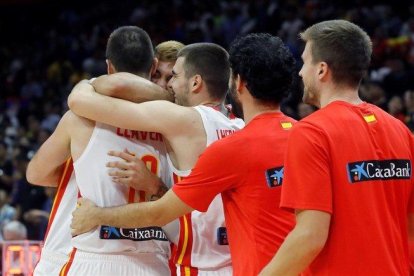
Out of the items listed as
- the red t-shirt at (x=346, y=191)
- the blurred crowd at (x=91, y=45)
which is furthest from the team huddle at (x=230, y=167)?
the blurred crowd at (x=91, y=45)

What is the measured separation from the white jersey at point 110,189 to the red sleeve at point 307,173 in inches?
54.3

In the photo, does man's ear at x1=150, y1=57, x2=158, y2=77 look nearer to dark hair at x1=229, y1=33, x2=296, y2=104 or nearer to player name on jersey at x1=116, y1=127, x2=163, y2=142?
player name on jersey at x1=116, y1=127, x2=163, y2=142

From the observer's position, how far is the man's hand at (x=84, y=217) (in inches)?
164

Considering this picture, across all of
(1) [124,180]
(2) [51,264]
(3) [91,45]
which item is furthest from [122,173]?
(3) [91,45]

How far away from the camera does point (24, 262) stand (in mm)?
7074

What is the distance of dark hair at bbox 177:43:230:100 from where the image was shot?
4.55m

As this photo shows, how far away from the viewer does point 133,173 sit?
167 inches

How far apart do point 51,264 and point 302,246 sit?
6.66 ft

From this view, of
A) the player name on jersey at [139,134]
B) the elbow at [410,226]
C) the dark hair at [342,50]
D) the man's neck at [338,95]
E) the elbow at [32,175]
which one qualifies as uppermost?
the dark hair at [342,50]

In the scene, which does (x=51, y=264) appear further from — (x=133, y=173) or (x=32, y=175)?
(x=133, y=173)

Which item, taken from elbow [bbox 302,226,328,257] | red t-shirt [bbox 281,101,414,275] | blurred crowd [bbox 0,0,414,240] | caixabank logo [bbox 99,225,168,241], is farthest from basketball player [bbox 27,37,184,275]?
blurred crowd [bbox 0,0,414,240]

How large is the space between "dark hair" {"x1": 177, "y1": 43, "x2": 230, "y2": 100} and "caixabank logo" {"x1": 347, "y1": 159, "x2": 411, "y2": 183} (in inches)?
58.2

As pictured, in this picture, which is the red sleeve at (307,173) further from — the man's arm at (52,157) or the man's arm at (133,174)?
the man's arm at (52,157)

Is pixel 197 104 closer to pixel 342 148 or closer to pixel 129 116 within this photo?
pixel 129 116
